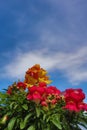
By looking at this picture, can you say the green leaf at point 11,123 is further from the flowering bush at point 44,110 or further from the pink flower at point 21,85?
the pink flower at point 21,85

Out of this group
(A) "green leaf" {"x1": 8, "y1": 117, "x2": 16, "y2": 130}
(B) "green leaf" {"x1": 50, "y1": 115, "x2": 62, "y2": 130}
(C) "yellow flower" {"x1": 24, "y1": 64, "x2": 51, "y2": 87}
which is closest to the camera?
(B) "green leaf" {"x1": 50, "y1": 115, "x2": 62, "y2": 130}

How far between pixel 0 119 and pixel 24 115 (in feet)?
1.58

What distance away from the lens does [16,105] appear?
623cm

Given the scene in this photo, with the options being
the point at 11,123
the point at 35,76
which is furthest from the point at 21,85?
the point at 11,123

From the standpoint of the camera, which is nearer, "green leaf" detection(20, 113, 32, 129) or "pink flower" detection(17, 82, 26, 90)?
"green leaf" detection(20, 113, 32, 129)

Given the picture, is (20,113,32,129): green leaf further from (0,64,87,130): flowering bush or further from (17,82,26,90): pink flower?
(17,82,26,90): pink flower

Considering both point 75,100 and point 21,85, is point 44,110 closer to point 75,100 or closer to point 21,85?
point 75,100

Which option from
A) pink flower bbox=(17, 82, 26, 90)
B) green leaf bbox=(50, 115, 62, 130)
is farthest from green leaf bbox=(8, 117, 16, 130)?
pink flower bbox=(17, 82, 26, 90)

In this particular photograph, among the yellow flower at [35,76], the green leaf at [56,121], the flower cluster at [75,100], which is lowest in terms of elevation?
the green leaf at [56,121]

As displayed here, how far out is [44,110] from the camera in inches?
240

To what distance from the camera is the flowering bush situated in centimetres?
604

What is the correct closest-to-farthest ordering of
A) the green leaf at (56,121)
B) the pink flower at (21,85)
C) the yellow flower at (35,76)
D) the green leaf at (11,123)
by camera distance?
the green leaf at (56,121) → the green leaf at (11,123) → the pink flower at (21,85) → the yellow flower at (35,76)

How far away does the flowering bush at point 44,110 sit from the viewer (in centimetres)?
604

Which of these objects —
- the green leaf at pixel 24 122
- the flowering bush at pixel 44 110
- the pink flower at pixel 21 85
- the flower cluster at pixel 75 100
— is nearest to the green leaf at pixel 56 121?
the flowering bush at pixel 44 110
